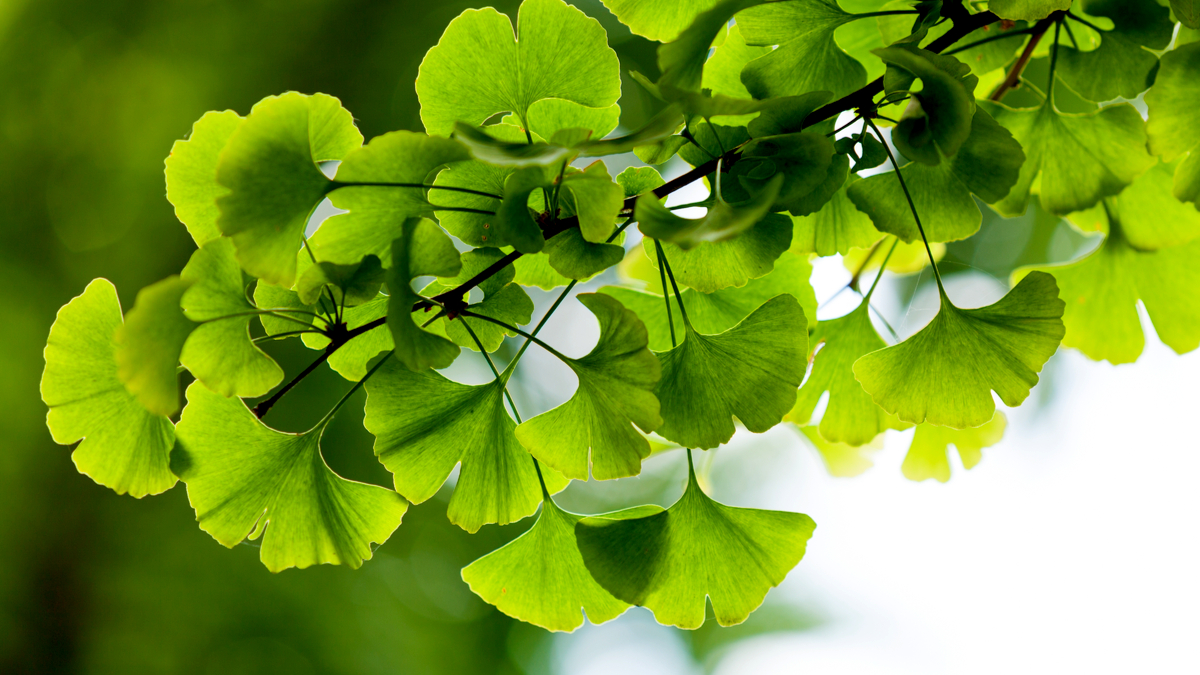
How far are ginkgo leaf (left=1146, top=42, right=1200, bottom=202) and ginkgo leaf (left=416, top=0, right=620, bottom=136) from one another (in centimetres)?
33

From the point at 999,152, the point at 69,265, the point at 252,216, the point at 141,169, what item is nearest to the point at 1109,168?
the point at 999,152

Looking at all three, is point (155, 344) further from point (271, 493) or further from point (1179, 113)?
point (1179, 113)

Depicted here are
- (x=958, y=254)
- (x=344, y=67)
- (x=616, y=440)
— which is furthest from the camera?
(x=344, y=67)

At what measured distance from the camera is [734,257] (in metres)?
0.43

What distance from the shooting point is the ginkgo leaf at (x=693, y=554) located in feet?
1.40

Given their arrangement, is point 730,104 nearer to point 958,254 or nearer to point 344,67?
point 958,254

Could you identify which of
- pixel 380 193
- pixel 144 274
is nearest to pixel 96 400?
pixel 380 193

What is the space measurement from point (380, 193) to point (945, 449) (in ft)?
1.98

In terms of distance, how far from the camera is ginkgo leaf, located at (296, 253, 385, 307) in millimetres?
351

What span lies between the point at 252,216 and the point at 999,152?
15.4 inches

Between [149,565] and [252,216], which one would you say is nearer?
[252,216]

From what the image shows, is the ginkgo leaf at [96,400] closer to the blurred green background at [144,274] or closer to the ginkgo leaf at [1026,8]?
the ginkgo leaf at [1026,8]

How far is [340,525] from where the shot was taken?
438mm

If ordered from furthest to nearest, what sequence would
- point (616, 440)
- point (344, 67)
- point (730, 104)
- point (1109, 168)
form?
1. point (344, 67)
2. point (1109, 168)
3. point (616, 440)
4. point (730, 104)
